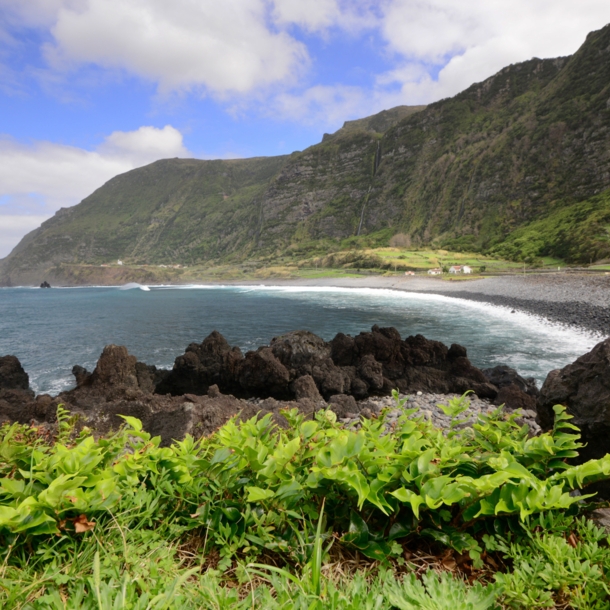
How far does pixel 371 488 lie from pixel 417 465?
32cm

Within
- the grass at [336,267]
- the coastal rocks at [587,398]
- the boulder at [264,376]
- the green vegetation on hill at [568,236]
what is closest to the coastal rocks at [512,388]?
the coastal rocks at [587,398]

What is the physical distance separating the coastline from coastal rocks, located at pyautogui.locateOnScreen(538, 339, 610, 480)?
83.6 ft

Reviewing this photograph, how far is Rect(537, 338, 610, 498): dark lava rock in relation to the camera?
11.5 ft

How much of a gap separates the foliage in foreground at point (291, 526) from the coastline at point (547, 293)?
28.3 meters

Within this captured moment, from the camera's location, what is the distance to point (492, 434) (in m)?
2.74

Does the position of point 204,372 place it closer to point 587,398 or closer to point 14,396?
point 14,396

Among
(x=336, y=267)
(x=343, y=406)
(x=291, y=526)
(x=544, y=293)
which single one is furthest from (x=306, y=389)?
(x=336, y=267)

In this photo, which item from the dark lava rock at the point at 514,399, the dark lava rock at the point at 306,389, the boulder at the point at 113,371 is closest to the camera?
the dark lava rock at the point at 514,399

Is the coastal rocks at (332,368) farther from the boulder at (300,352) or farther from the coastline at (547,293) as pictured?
the coastline at (547,293)

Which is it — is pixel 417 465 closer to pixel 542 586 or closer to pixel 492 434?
→ pixel 542 586

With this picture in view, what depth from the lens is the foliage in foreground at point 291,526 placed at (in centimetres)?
173

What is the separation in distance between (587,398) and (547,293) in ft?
163

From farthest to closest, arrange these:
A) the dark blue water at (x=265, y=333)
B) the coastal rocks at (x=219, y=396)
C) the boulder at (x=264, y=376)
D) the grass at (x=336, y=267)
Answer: the grass at (x=336, y=267)
the dark blue water at (x=265, y=333)
the boulder at (x=264, y=376)
the coastal rocks at (x=219, y=396)

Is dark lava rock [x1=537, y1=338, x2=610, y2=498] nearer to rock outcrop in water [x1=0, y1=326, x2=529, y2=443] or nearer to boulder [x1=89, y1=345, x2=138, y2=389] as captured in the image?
rock outcrop in water [x1=0, y1=326, x2=529, y2=443]
